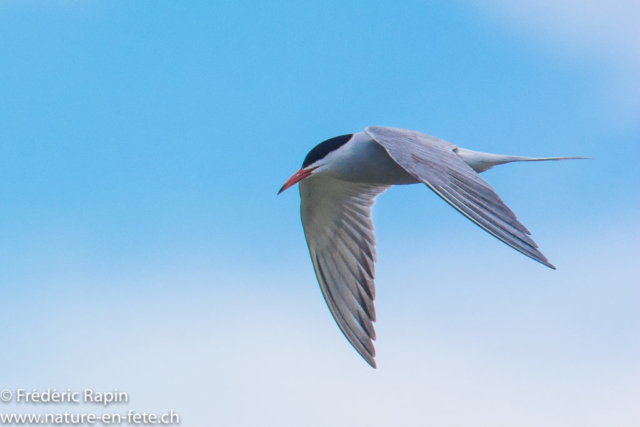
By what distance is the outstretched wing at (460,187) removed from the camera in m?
4.54

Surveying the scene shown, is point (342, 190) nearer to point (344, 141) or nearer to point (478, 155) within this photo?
point (344, 141)

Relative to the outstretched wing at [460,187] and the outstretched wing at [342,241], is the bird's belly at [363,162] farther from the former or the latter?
the outstretched wing at [342,241]

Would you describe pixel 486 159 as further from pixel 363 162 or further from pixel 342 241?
pixel 342 241

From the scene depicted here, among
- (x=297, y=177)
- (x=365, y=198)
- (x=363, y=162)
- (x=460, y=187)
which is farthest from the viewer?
(x=365, y=198)

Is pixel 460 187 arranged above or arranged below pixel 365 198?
below

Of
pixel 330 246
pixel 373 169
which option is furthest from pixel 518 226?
pixel 330 246

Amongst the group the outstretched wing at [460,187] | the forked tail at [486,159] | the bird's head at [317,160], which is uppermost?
the bird's head at [317,160]

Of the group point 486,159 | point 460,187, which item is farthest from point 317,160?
point 460,187

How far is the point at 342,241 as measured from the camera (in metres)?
7.77

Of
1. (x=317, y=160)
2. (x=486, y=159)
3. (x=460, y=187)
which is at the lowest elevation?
(x=460, y=187)

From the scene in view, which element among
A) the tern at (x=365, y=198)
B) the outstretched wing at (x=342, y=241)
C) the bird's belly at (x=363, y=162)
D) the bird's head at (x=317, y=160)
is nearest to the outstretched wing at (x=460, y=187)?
the tern at (x=365, y=198)

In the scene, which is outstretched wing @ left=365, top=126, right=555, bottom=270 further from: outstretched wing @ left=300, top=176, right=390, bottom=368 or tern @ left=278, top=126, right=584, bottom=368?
outstretched wing @ left=300, top=176, right=390, bottom=368

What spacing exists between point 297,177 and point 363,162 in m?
0.69

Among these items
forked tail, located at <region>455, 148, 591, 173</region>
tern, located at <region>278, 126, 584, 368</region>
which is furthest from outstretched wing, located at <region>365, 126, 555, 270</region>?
forked tail, located at <region>455, 148, 591, 173</region>
